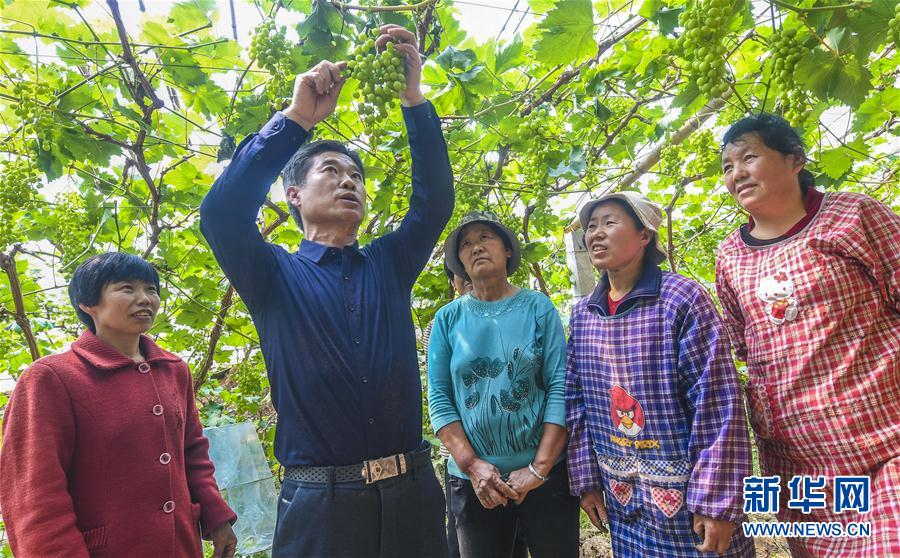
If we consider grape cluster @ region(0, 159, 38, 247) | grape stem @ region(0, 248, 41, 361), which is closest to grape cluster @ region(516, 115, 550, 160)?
grape cluster @ region(0, 159, 38, 247)

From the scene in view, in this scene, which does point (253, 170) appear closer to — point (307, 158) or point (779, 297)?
point (307, 158)

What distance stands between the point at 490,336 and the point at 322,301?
82cm

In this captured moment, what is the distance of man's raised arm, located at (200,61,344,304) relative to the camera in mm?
1462

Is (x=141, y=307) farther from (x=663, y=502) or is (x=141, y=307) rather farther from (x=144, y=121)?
(x=663, y=502)

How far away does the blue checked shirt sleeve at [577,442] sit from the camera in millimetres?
1898

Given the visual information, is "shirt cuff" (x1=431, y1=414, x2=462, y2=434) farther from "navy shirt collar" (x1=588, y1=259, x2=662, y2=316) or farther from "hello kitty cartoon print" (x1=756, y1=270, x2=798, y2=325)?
"hello kitty cartoon print" (x1=756, y1=270, x2=798, y2=325)

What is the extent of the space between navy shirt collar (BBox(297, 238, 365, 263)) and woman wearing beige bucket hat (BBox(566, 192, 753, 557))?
928 millimetres

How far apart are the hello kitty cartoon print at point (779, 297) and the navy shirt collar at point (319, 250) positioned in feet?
4.70

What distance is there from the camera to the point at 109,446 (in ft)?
5.28

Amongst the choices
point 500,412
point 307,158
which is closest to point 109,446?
point 307,158

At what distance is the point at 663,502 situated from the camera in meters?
1.66

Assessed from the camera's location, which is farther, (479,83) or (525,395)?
(525,395)

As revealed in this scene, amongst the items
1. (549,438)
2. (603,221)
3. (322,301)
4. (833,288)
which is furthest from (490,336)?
(833,288)

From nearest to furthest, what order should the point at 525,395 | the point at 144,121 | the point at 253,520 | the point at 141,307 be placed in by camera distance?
the point at 141,307, the point at 525,395, the point at 144,121, the point at 253,520
